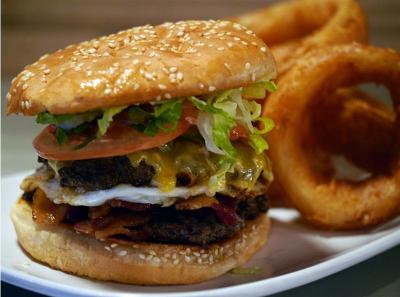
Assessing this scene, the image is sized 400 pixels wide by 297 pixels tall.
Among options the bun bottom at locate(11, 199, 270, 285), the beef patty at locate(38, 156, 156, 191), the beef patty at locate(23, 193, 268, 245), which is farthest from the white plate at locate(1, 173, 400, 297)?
the beef patty at locate(38, 156, 156, 191)

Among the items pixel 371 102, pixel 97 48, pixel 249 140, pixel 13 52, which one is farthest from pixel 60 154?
pixel 13 52

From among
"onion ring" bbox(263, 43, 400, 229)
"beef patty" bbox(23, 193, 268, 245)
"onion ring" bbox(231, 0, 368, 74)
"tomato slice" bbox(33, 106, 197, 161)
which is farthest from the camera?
"onion ring" bbox(231, 0, 368, 74)

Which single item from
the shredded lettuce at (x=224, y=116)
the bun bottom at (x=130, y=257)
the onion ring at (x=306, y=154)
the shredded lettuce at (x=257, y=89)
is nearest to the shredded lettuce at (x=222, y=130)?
the shredded lettuce at (x=224, y=116)

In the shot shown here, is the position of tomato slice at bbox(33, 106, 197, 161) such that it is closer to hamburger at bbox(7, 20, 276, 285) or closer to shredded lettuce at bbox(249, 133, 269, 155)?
hamburger at bbox(7, 20, 276, 285)

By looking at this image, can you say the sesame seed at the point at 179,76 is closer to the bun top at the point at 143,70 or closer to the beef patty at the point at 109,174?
the bun top at the point at 143,70

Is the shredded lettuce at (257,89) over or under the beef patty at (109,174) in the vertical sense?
over

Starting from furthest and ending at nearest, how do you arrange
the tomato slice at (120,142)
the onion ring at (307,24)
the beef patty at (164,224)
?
the onion ring at (307,24) < the beef patty at (164,224) < the tomato slice at (120,142)
